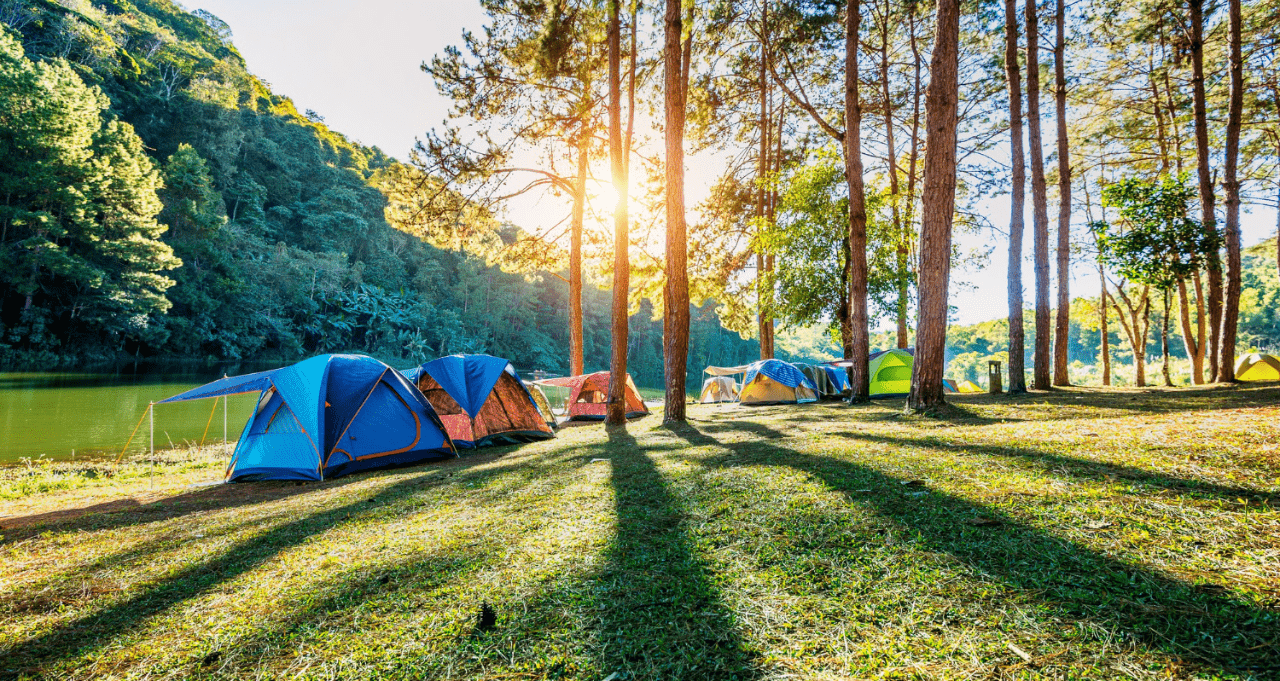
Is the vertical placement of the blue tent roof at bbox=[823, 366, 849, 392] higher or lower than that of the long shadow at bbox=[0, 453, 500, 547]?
higher

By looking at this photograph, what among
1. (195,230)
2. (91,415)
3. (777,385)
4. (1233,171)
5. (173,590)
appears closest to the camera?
(173,590)

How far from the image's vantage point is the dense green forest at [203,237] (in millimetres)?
22812

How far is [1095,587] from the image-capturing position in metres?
1.71

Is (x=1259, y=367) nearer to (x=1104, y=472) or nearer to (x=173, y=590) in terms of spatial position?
(x=1104, y=472)

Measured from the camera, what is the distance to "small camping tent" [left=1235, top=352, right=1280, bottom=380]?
13836 millimetres

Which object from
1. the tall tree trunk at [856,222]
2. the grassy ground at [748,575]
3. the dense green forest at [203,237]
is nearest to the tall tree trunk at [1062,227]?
the tall tree trunk at [856,222]

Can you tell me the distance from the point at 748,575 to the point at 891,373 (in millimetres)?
14963

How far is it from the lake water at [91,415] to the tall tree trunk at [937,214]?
15325 mm

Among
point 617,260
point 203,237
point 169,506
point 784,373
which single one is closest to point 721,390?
point 784,373

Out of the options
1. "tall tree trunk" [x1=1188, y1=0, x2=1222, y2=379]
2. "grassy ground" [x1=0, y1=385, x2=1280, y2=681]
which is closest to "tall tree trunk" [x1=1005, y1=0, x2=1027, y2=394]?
"tall tree trunk" [x1=1188, y1=0, x2=1222, y2=379]

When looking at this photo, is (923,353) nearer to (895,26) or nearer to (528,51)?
(528,51)

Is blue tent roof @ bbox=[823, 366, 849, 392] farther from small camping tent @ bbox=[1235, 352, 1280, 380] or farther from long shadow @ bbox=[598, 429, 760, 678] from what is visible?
long shadow @ bbox=[598, 429, 760, 678]

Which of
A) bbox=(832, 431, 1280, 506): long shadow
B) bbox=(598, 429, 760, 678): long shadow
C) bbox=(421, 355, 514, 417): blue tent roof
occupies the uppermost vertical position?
bbox=(421, 355, 514, 417): blue tent roof

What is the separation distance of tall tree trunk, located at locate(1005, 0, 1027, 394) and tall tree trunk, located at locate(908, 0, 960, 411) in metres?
5.17
